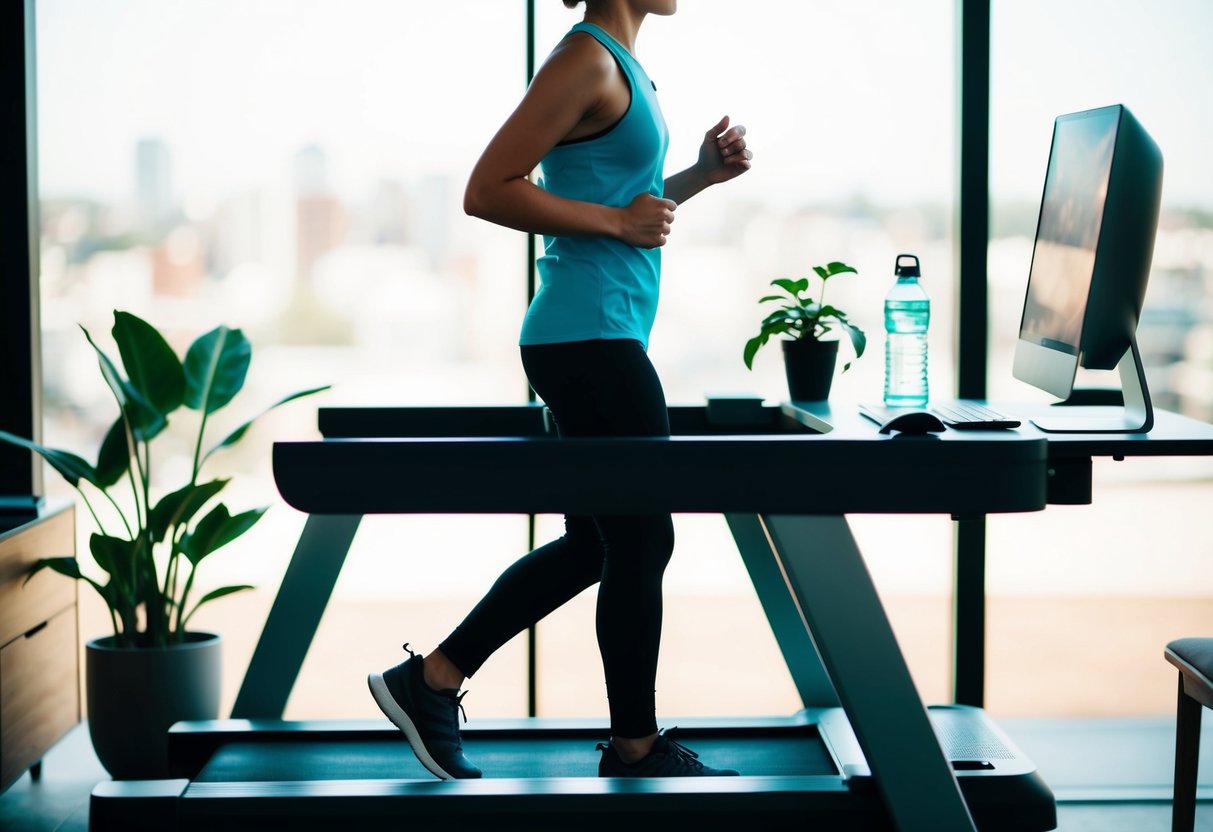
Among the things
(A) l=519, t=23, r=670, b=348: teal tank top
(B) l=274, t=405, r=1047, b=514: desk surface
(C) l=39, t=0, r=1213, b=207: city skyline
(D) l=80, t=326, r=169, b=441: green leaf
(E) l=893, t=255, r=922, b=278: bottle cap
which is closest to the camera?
(B) l=274, t=405, r=1047, b=514: desk surface

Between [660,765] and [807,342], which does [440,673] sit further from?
[807,342]

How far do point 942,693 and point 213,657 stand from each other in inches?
64.5

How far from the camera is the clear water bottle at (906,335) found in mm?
2143

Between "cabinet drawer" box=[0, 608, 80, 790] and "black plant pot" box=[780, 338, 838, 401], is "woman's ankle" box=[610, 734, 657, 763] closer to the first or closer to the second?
"black plant pot" box=[780, 338, 838, 401]

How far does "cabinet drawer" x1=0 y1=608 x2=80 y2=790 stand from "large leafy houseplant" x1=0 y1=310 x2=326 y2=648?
0.43ft

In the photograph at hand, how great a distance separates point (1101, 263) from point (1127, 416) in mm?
267

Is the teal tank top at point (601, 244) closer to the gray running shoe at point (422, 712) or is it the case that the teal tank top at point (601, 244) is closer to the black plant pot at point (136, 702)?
the gray running shoe at point (422, 712)

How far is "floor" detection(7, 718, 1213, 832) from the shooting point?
2.34 m

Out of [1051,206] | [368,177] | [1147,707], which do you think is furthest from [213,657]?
[1147,707]

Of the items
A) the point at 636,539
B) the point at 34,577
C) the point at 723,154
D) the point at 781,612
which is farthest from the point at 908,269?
the point at 34,577

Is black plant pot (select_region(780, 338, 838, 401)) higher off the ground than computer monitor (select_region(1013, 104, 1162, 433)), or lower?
lower

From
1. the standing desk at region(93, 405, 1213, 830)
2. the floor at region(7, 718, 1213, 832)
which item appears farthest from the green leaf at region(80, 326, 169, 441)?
the standing desk at region(93, 405, 1213, 830)

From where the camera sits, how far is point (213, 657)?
101 inches

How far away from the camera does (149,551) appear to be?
2521 millimetres
